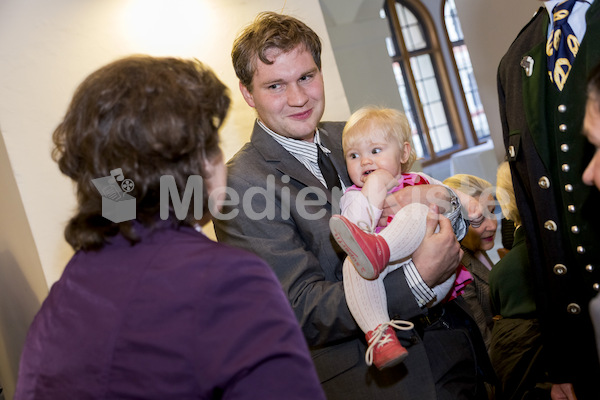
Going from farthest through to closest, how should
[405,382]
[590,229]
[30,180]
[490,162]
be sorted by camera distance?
[490,162]
[30,180]
[405,382]
[590,229]

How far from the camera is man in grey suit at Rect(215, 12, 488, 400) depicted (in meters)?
1.84

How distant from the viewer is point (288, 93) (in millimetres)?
2115

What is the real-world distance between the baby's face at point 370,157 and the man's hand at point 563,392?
93 centimetres

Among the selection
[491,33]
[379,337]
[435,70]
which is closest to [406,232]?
[379,337]

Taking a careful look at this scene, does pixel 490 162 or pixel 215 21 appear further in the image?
pixel 490 162

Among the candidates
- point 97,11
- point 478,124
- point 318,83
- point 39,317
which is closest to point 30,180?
point 97,11

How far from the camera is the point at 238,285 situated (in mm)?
A: 1086

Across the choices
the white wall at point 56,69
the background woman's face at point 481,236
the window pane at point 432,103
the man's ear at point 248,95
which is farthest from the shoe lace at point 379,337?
the window pane at point 432,103

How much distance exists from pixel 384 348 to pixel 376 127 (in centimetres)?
91

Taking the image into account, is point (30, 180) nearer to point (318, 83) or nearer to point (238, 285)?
point (318, 83)

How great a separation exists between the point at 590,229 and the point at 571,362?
0.47 meters

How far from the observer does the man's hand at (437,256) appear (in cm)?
183

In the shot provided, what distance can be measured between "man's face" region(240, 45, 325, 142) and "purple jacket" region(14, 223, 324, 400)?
1.07 meters

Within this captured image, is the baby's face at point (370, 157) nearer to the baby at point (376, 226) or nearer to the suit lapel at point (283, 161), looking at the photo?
the baby at point (376, 226)
